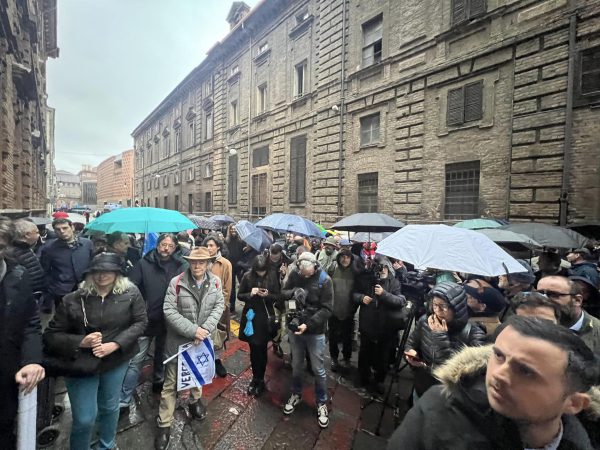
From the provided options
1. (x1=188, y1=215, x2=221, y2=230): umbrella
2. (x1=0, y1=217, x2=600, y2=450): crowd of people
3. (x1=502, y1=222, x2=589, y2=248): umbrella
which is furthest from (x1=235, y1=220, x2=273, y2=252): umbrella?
(x1=188, y1=215, x2=221, y2=230): umbrella

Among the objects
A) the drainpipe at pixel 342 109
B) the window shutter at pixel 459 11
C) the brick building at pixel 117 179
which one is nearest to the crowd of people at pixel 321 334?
the drainpipe at pixel 342 109

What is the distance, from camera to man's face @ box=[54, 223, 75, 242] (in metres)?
4.01

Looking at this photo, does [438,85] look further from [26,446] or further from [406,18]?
[26,446]

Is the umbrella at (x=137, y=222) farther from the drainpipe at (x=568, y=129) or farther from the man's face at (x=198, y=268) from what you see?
the drainpipe at (x=568, y=129)

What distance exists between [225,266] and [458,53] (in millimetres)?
9665

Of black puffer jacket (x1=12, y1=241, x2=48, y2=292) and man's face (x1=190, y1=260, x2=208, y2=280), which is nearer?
man's face (x1=190, y1=260, x2=208, y2=280)

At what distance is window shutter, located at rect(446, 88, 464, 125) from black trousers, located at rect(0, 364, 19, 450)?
10.7 m

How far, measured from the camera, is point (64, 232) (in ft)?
13.4

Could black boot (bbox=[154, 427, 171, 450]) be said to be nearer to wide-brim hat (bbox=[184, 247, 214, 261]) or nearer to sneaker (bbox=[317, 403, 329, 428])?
sneaker (bbox=[317, 403, 329, 428])

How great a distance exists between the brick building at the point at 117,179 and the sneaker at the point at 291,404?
47101 mm

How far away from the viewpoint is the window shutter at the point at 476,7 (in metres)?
8.45

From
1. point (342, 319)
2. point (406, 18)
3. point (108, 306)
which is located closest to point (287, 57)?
point (406, 18)

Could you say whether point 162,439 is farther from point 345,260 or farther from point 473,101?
point 473,101

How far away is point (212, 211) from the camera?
70.0 ft
